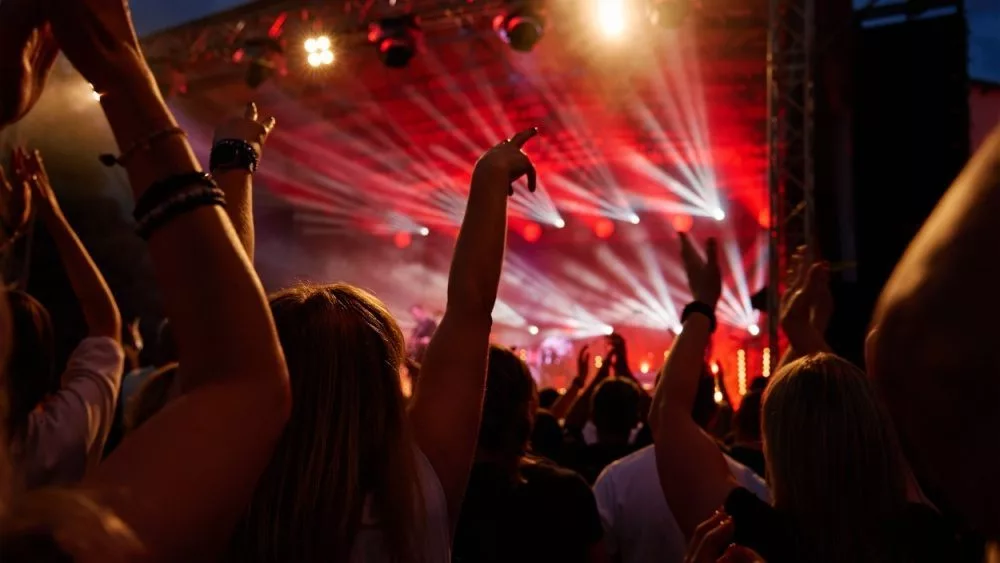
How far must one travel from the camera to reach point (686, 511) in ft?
6.40

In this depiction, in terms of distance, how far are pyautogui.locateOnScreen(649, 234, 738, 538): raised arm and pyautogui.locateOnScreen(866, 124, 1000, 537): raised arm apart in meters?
1.46

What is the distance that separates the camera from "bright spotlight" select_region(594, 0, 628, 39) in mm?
9000

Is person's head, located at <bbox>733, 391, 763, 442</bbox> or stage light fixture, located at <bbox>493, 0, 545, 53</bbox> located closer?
person's head, located at <bbox>733, 391, 763, 442</bbox>

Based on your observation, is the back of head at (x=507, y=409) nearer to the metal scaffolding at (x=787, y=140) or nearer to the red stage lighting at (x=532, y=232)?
the metal scaffolding at (x=787, y=140)

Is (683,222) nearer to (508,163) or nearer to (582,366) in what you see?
(582,366)

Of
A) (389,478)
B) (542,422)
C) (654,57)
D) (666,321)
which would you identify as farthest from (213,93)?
(389,478)

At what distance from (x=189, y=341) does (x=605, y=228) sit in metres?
14.7

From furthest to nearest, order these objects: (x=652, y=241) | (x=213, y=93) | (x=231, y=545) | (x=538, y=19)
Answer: (x=652, y=241), (x=213, y=93), (x=538, y=19), (x=231, y=545)

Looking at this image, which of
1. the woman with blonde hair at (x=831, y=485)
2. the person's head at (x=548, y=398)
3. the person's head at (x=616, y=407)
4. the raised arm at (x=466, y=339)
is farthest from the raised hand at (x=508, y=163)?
the person's head at (x=548, y=398)

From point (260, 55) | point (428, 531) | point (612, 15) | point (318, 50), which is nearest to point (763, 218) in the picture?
point (612, 15)

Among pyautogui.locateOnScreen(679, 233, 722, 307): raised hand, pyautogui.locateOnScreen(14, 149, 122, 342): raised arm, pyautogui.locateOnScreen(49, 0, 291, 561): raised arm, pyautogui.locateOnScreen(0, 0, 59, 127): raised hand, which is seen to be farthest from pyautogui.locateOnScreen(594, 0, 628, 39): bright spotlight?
pyautogui.locateOnScreen(49, 0, 291, 561): raised arm

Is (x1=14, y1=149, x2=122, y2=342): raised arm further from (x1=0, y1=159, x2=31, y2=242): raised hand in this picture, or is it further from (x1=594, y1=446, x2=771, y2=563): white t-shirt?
(x1=594, y1=446, x2=771, y2=563): white t-shirt

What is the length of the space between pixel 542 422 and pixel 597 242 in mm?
12329

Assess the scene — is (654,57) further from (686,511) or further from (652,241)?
(686,511)
